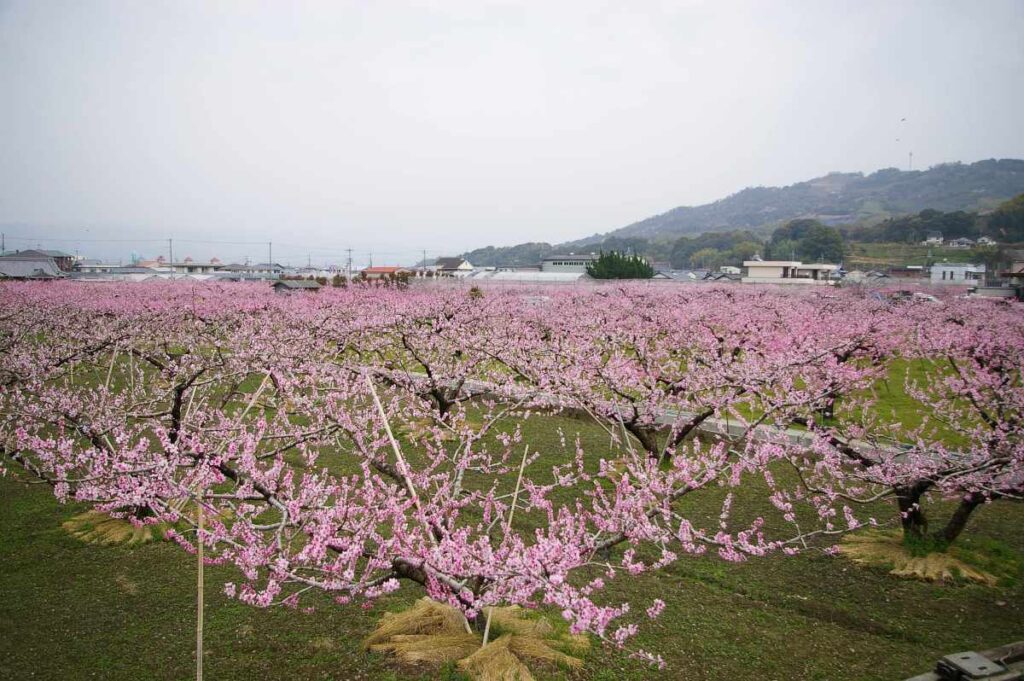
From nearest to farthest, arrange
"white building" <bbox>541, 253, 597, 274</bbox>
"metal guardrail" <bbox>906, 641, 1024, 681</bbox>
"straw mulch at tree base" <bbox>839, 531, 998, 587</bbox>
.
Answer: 1. "metal guardrail" <bbox>906, 641, 1024, 681</bbox>
2. "straw mulch at tree base" <bbox>839, 531, 998, 587</bbox>
3. "white building" <bbox>541, 253, 597, 274</bbox>

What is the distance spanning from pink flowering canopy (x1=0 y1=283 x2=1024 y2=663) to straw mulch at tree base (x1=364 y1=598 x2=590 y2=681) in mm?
724

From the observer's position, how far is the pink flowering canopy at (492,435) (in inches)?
226

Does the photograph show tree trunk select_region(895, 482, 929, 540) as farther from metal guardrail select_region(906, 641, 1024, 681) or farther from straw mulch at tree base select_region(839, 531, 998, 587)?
metal guardrail select_region(906, 641, 1024, 681)

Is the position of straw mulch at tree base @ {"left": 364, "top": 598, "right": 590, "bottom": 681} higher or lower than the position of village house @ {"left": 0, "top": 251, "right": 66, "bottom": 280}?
lower

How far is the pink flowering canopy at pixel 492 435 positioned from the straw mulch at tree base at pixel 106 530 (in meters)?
0.41

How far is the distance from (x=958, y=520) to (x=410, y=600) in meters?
8.48

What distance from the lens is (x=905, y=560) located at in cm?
889

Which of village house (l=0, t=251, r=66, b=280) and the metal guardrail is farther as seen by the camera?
village house (l=0, t=251, r=66, b=280)

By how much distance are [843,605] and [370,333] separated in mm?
17804

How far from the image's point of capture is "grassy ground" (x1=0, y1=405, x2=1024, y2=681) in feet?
21.5

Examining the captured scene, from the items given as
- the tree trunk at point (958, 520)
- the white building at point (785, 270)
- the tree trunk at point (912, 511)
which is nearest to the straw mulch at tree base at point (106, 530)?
the tree trunk at point (912, 511)

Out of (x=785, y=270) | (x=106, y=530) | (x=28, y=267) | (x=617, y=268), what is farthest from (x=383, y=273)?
(x=106, y=530)

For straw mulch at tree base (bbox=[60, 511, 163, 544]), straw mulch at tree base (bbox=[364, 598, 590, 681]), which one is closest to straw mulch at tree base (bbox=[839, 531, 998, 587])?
straw mulch at tree base (bbox=[364, 598, 590, 681])

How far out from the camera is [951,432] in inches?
616
